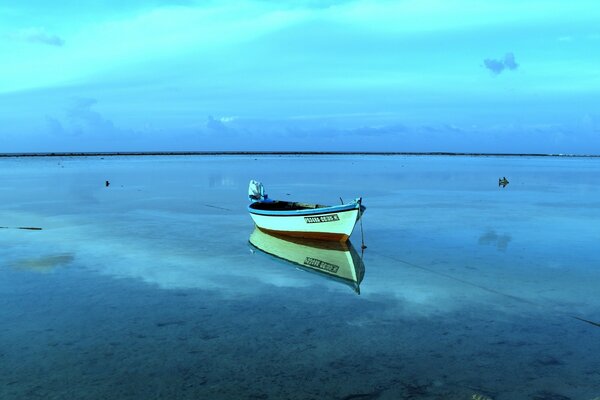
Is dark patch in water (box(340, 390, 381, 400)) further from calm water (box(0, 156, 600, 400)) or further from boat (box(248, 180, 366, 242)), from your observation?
boat (box(248, 180, 366, 242))

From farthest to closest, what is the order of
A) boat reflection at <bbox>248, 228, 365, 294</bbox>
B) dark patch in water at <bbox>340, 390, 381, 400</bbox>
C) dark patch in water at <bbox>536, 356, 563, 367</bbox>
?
boat reflection at <bbox>248, 228, 365, 294</bbox>
dark patch in water at <bbox>536, 356, 563, 367</bbox>
dark patch in water at <bbox>340, 390, 381, 400</bbox>

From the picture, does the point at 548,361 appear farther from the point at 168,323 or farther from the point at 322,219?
the point at 322,219

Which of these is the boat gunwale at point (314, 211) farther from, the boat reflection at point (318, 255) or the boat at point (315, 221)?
the boat reflection at point (318, 255)

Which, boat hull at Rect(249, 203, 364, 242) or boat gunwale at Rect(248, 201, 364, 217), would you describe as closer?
boat gunwale at Rect(248, 201, 364, 217)

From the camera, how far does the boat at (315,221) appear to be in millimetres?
18766

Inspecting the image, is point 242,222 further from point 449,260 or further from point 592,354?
point 592,354

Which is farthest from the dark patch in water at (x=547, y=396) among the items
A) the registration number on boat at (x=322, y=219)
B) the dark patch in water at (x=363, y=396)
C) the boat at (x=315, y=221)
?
the registration number on boat at (x=322, y=219)

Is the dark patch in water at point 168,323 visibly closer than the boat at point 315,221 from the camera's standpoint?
Yes

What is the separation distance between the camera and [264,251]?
739 inches

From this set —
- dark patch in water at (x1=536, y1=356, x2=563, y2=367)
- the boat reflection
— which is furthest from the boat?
dark patch in water at (x1=536, y1=356, x2=563, y2=367)

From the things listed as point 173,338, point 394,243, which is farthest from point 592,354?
point 394,243

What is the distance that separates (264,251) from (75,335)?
30.7 feet

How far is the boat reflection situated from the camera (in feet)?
50.2

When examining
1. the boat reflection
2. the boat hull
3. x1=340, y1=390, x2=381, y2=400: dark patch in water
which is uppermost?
the boat hull
